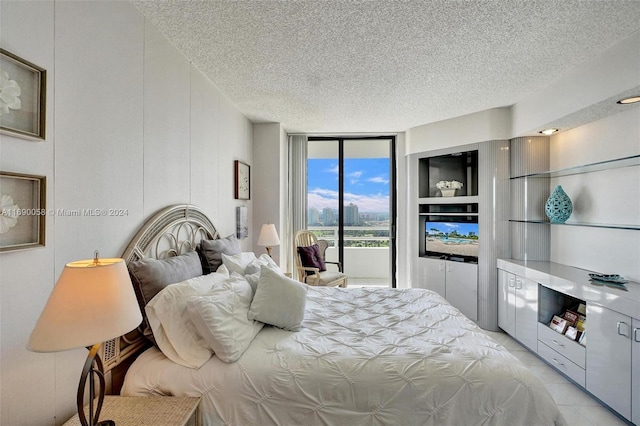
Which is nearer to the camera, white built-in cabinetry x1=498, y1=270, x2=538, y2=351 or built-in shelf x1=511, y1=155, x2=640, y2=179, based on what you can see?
built-in shelf x1=511, y1=155, x2=640, y2=179

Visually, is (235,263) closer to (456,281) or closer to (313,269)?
(313,269)

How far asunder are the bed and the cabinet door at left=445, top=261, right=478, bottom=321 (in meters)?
2.26

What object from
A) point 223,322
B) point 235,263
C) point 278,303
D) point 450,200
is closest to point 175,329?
point 223,322

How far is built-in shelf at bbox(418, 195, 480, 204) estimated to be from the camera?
408cm

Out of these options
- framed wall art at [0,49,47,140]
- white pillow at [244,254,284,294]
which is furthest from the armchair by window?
framed wall art at [0,49,47,140]

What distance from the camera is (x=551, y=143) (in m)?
3.58

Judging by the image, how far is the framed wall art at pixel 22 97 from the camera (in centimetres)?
113

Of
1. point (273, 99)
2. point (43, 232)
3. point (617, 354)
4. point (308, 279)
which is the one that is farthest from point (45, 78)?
point (617, 354)

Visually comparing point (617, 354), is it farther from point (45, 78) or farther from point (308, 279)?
point (45, 78)

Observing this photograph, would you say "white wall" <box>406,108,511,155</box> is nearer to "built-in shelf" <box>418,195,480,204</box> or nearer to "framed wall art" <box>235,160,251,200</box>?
"built-in shelf" <box>418,195,480,204</box>

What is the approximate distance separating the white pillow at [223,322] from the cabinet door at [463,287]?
10.3ft

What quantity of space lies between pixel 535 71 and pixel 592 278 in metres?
1.87

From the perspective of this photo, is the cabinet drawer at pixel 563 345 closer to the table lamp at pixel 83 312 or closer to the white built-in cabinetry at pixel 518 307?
the white built-in cabinetry at pixel 518 307

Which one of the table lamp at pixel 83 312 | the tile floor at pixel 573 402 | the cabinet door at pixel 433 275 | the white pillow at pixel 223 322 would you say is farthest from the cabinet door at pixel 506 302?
the table lamp at pixel 83 312
